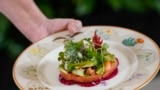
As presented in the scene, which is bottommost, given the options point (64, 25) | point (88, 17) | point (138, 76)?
point (138, 76)

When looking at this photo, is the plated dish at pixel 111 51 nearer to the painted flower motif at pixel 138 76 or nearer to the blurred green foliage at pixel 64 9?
the painted flower motif at pixel 138 76

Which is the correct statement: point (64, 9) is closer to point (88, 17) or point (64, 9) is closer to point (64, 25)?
point (88, 17)

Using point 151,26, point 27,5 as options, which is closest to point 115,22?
point 151,26

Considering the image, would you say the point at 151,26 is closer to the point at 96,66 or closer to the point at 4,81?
the point at 4,81

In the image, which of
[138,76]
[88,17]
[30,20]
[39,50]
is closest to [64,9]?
[88,17]

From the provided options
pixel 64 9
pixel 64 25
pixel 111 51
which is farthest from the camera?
pixel 64 9

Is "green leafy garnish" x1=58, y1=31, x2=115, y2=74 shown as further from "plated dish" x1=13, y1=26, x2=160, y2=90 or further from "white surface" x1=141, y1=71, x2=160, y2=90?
"white surface" x1=141, y1=71, x2=160, y2=90

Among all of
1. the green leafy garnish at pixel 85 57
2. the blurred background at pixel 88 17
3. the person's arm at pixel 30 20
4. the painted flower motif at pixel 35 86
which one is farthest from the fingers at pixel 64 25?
the blurred background at pixel 88 17

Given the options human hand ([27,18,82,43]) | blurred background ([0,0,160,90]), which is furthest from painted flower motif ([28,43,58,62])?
blurred background ([0,0,160,90])
